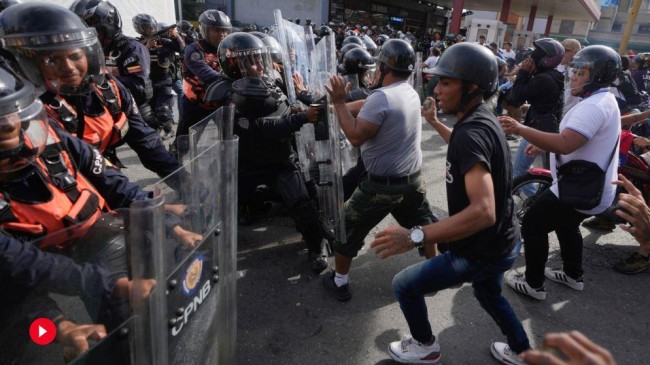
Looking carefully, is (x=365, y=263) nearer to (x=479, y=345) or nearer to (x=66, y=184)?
(x=479, y=345)

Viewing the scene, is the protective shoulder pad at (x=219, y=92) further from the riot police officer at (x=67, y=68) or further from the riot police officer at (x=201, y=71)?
the riot police officer at (x=67, y=68)

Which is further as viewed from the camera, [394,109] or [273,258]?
[273,258]

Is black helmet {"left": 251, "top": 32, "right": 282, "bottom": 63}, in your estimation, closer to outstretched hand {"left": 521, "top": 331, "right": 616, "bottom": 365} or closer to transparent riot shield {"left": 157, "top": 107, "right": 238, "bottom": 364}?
transparent riot shield {"left": 157, "top": 107, "right": 238, "bottom": 364}

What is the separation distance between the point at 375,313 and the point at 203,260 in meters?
1.78

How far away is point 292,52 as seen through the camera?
372 centimetres

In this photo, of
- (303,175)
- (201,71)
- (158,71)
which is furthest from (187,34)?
(303,175)

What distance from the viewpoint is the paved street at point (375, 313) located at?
252cm

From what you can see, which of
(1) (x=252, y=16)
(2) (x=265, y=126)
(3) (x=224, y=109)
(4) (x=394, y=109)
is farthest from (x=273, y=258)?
(1) (x=252, y=16)

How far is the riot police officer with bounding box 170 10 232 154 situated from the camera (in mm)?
4191

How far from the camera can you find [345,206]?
2.89 meters

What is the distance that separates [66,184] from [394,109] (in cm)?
183

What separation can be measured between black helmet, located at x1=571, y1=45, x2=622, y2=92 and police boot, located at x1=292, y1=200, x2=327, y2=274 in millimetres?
2081

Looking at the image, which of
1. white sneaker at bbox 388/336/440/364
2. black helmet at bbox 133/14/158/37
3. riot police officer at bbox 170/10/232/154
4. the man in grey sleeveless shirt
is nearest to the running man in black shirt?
white sneaker at bbox 388/336/440/364

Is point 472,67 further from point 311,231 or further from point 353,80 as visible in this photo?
point 353,80
